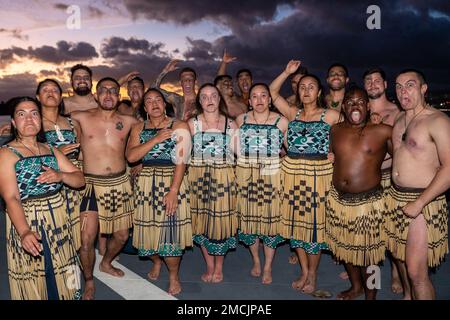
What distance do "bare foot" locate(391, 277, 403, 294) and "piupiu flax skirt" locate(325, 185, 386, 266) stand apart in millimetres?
682

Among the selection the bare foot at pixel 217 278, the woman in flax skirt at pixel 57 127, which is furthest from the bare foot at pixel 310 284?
the woman in flax skirt at pixel 57 127

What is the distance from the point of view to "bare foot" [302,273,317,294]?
163 inches

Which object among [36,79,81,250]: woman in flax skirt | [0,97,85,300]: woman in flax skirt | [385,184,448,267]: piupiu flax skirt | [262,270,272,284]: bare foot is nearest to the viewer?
[0,97,85,300]: woman in flax skirt

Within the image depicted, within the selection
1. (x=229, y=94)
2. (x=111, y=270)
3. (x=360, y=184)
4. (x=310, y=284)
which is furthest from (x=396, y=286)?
Result: (x=229, y=94)

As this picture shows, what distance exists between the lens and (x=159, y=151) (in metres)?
3.96

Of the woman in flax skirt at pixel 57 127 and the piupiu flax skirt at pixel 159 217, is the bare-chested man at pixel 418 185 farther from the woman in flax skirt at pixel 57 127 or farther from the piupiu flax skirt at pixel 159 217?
the woman in flax skirt at pixel 57 127

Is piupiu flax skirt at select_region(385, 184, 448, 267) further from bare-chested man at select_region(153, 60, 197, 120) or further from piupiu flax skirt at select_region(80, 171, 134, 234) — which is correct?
bare-chested man at select_region(153, 60, 197, 120)

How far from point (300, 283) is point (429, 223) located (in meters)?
1.52

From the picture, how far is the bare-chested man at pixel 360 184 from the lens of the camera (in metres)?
3.62

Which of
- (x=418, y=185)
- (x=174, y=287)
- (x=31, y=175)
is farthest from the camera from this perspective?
(x=174, y=287)

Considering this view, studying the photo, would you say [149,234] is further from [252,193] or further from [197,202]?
[252,193]

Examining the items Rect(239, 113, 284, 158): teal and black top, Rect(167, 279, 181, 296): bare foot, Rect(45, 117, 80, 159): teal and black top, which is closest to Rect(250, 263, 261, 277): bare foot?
Rect(167, 279, 181, 296): bare foot

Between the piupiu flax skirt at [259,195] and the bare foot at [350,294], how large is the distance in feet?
2.85

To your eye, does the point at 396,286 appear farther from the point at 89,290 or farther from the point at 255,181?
the point at 89,290
